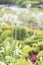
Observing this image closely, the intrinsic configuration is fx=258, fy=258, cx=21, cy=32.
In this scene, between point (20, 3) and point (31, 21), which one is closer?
point (31, 21)

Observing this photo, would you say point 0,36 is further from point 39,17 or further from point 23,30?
point 39,17

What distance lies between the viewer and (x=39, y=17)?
362 inches

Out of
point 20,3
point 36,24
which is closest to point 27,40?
point 36,24

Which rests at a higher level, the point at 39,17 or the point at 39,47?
the point at 39,17

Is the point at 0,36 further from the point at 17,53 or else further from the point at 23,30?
the point at 17,53

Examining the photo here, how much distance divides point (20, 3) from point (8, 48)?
46.3 feet

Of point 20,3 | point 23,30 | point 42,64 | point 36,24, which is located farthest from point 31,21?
point 20,3

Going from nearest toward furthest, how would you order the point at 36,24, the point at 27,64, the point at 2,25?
the point at 27,64, the point at 2,25, the point at 36,24

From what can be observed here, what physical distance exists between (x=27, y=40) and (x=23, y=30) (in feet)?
2.63

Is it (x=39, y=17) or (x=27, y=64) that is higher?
(x=39, y=17)

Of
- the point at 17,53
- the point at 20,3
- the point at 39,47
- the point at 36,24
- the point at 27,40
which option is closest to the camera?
the point at 17,53

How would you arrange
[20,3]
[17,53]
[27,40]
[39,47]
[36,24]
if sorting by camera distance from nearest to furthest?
[17,53], [39,47], [27,40], [36,24], [20,3]

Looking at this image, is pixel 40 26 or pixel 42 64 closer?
pixel 42 64

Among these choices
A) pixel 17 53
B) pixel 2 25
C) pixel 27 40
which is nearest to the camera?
pixel 17 53
